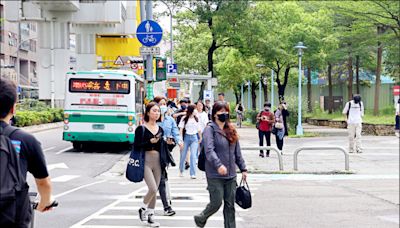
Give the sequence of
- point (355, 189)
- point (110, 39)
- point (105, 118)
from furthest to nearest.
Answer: point (110, 39)
point (105, 118)
point (355, 189)

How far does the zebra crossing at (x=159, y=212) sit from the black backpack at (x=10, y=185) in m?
4.76

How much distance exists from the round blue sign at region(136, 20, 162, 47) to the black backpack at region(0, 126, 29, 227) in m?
14.6

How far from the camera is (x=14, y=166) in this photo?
4.10 metres

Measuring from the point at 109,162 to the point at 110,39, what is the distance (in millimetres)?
33487

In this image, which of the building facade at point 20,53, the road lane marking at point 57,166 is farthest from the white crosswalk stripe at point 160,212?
the building facade at point 20,53

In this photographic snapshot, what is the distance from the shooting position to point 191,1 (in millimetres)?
32656

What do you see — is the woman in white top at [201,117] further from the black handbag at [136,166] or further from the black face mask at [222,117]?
the black face mask at [222,117]

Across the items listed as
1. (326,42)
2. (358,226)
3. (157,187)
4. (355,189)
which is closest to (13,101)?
(157,187)

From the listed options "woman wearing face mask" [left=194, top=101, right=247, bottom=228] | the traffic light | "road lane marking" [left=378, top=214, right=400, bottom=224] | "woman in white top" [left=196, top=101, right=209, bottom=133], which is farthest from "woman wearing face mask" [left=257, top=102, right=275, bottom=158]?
"woman wearing face mask" [left=194, top=101, right=247, bottom=228]

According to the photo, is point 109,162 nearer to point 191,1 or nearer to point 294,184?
point 294,184

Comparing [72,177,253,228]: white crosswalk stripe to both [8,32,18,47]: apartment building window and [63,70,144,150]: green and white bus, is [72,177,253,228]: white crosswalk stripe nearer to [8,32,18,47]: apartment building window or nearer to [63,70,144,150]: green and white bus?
[63,70,144,150]: green and white bus

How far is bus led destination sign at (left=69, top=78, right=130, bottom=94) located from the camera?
2159 centimetres

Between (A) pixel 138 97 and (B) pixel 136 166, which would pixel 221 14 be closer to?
(A) pixel 138 97

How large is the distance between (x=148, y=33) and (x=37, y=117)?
62.6ft
